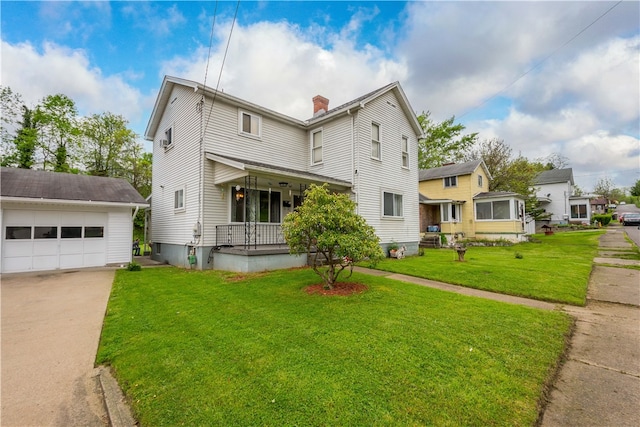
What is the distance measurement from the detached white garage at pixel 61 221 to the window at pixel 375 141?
10996 mm

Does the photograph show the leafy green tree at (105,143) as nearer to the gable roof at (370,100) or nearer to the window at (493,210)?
the gable roof at (370,100)

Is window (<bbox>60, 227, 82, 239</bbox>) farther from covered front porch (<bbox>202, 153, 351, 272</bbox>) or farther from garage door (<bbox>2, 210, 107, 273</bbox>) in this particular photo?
covered front porch (<bbox>202, 153, 351, 272</bbox>)

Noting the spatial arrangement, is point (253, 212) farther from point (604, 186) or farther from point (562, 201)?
point (604, 186)

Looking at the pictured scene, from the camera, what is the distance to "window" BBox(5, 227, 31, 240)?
1039 centimetres

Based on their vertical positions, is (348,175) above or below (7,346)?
above

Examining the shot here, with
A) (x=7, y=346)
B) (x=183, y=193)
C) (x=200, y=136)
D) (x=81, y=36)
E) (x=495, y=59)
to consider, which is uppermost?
(x=81, y=36)

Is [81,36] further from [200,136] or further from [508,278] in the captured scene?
[508,278]

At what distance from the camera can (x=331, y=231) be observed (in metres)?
6.23

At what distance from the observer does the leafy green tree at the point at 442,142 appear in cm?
3272

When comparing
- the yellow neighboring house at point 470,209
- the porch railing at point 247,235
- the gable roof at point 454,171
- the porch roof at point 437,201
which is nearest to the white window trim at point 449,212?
the yellow neighboring house at point 470,209

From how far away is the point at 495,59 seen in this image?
11414mm

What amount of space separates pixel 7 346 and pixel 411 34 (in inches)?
637

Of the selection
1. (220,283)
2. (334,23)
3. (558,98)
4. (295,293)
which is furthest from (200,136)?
(558,98)

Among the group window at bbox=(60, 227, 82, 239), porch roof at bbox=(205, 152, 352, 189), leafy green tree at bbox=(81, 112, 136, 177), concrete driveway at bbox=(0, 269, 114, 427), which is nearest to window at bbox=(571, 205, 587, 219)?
porch roof at bbox=(205, 152, 352, 189)
